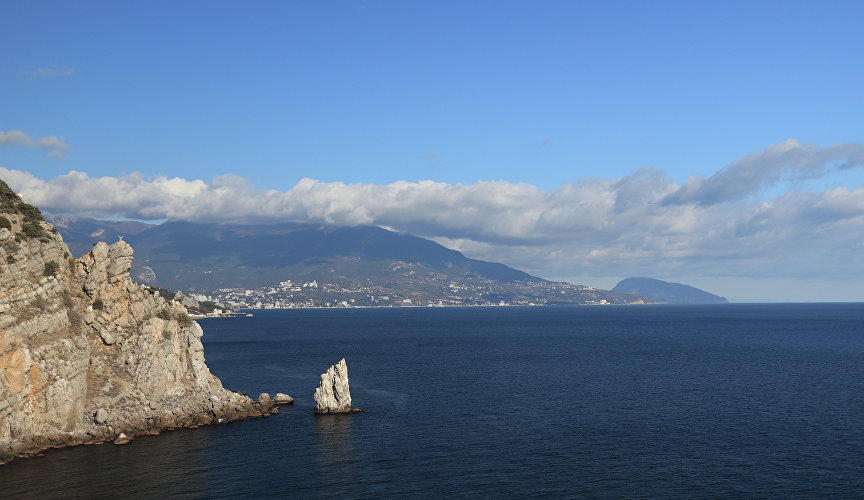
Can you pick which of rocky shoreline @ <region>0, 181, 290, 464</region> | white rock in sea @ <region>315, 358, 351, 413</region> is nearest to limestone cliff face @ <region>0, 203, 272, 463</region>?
rocky shoreline @ <region>0, 181, 290, 464</region>

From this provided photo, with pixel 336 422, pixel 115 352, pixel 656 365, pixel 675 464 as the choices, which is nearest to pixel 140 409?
pixel 115 352

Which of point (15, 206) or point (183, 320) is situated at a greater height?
point (15, 206)

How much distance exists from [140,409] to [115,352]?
1164 cm

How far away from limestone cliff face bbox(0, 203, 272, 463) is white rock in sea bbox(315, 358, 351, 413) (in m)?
9.39

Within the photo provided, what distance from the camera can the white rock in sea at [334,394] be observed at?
343 ft

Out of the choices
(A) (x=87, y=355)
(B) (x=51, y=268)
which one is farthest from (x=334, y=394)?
(B) (x=51, y=268)

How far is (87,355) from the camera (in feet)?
290

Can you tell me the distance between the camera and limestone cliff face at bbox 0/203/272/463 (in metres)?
77.4

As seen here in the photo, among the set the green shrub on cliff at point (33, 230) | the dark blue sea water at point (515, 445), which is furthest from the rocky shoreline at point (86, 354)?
the dark blue sea water at point (515, 445)

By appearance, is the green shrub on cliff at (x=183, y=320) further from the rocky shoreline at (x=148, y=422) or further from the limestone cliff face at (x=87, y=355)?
the rocky shoreline at (x=148, y=422)

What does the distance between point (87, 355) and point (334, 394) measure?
38.7 m

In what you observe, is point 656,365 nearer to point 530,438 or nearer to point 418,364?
point 418,364

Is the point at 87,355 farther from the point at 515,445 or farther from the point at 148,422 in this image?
the point at 515,445

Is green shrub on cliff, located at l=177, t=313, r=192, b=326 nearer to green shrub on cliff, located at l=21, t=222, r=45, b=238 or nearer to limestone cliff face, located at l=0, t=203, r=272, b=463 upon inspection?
limestone cliff face, located at l=0, t=203, r=272, b=463
